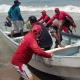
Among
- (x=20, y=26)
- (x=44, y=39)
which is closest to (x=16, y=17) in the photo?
(x=20, y=26)

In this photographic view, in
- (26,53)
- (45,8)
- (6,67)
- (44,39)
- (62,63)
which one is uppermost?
(26,53)

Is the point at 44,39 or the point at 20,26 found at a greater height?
the point at 44,39

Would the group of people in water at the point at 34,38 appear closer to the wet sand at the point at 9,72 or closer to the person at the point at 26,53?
the person at the point at 26,53

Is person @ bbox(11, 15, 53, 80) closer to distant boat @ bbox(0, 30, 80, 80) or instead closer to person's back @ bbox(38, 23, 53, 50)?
distant boat @ bbox(0, 30, 80, 80)

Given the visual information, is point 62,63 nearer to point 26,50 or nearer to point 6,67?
point 26,50

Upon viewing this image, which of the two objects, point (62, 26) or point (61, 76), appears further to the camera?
point (62, 26)

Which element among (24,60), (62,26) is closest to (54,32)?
(62,26)

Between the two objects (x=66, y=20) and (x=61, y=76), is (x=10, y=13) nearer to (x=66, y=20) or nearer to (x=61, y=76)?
(x=66, y=20)

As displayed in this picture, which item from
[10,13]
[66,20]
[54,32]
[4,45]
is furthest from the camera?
[4,45]

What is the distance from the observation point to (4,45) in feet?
56.7

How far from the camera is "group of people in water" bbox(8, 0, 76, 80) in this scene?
887 centimetres

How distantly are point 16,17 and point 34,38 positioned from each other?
7109 millimetres

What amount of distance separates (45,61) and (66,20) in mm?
3667

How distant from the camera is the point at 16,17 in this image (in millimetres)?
15836
